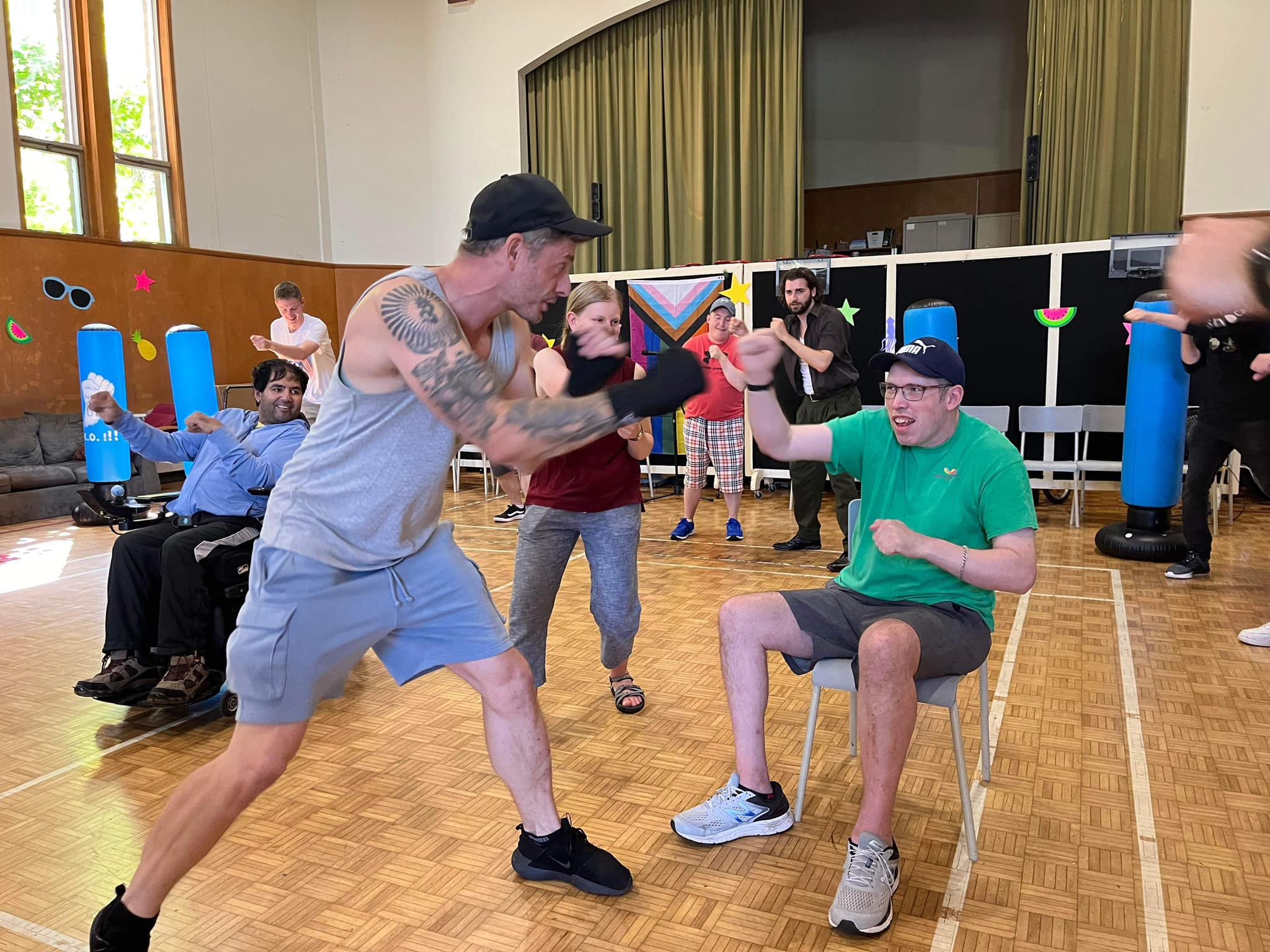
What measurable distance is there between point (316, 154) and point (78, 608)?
866cm

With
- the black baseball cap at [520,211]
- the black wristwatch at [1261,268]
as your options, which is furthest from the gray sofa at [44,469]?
the black wristwatch at [1261,268]

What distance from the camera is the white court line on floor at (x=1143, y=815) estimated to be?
194 cm

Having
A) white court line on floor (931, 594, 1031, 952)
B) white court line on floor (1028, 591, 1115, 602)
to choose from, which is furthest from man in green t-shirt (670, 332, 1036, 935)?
white court line on floor (1028, 591, 1115, 602)

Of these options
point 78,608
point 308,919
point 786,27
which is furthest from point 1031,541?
point 786,27

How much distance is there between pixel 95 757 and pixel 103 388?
399 cm

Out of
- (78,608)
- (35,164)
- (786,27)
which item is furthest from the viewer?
(786,27)

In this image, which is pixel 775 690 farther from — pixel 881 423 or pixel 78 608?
pixel 78 608

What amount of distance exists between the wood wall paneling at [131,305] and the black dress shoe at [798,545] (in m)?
7.59

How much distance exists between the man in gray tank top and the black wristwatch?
3.67 ft

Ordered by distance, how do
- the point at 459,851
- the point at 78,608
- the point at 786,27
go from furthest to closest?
the point at 786,27 → the point at 78,608 → the point at 459,851

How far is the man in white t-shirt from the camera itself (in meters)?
5.91

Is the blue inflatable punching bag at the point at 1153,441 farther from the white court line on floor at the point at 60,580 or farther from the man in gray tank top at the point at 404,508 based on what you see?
the white court line on floor at the point at 60,580

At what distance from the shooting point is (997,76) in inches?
441

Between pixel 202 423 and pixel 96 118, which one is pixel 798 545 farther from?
pixel 96 118
